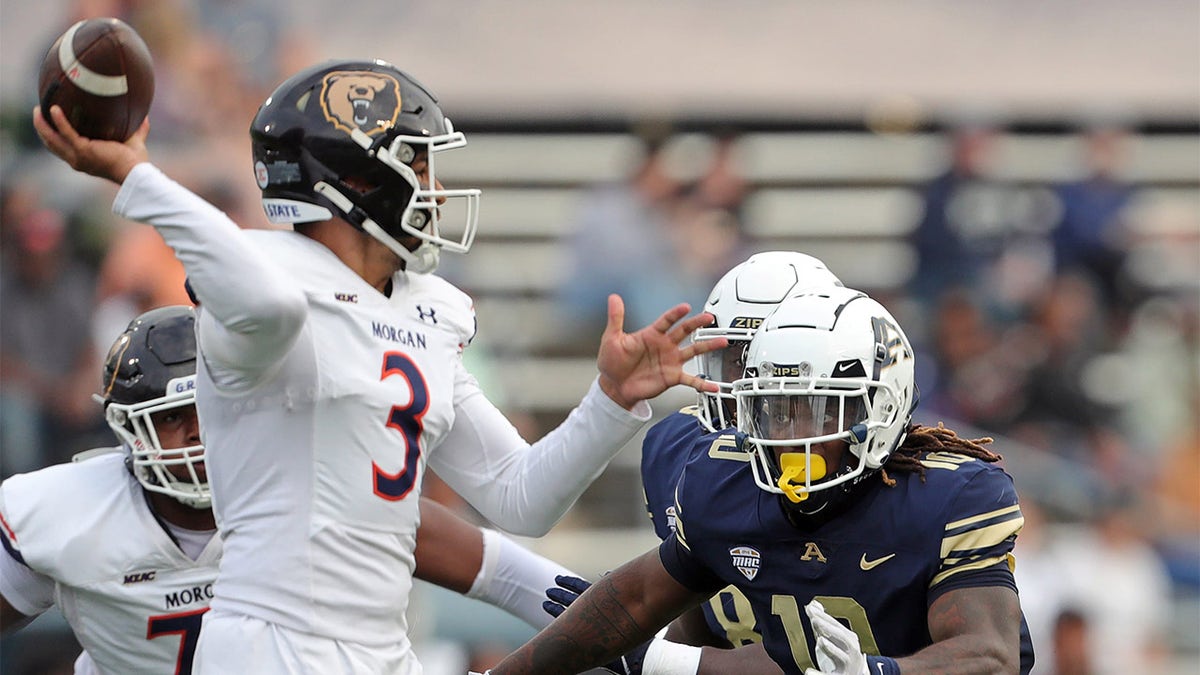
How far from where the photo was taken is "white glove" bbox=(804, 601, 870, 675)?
2967 mm

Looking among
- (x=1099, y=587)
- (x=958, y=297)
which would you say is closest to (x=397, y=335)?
(x=1099, y=587)

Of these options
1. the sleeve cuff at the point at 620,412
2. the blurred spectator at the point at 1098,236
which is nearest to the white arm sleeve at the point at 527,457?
the sleeve cuff at the point at 620,412

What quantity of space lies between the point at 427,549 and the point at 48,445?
425 cm

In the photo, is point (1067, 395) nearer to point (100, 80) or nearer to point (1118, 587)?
point (1118, 587)

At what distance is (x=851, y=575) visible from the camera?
11.1 ft

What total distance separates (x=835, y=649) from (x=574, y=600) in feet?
2.89

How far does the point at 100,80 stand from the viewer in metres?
2.93

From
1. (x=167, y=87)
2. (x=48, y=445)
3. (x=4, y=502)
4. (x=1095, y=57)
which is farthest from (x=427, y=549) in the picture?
(x=1095, y=57)

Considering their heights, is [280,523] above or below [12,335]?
above

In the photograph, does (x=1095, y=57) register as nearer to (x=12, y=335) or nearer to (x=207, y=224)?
(x=12, y=335)

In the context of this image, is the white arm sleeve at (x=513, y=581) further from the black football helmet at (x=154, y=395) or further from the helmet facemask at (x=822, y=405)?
the helmet facemask at (x=822, y=405)

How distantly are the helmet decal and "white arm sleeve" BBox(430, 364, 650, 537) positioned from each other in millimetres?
550

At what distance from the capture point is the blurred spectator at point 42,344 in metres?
7.73

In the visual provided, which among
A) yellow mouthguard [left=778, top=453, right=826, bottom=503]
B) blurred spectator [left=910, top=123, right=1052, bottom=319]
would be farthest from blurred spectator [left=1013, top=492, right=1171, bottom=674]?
yellow mouthguard [left=778, top=453, right=826, bottom=503]
